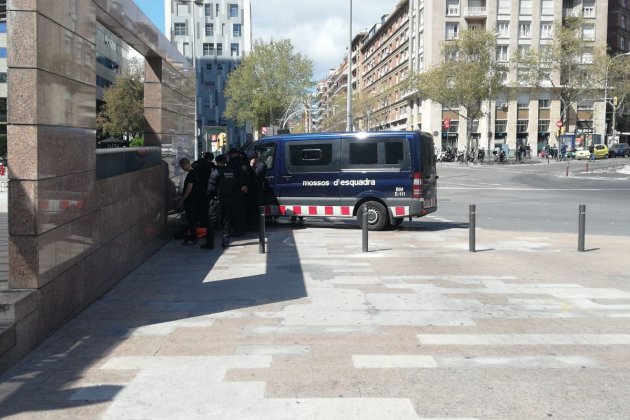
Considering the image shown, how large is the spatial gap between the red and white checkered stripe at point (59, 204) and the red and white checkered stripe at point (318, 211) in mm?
7957

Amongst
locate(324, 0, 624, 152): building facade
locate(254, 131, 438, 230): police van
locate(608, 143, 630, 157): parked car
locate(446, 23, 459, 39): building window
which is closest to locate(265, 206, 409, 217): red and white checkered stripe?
locate(254, 131, 438, 230): police van

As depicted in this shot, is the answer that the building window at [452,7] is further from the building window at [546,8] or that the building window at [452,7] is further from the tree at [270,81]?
the tree at [270,81]

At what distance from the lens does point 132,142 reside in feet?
32.5

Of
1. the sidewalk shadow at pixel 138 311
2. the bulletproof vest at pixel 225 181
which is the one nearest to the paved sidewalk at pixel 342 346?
the sidewalk shadow at pixel 138 311

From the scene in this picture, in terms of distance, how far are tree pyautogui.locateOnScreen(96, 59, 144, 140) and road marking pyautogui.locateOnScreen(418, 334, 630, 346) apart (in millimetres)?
4716

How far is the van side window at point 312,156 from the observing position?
1385 centimetres

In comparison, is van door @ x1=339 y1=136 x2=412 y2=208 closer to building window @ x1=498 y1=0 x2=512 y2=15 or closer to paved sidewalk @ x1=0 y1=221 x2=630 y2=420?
paved sidewalk @ x1=0 y1=221 x2=630 y2=420

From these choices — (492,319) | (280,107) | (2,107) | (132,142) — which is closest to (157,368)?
(2,107)

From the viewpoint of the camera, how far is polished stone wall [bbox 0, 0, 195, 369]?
5207 millimetres

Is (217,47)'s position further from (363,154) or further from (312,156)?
(363,154)

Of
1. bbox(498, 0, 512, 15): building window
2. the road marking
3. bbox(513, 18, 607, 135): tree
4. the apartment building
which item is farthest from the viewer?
the apartment building

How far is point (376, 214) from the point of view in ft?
44.5

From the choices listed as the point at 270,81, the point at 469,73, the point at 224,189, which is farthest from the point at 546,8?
the point at 224,189

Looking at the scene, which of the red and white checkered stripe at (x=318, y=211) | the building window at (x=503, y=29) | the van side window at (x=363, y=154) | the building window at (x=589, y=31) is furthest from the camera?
the building window at (x=589, y=31)
